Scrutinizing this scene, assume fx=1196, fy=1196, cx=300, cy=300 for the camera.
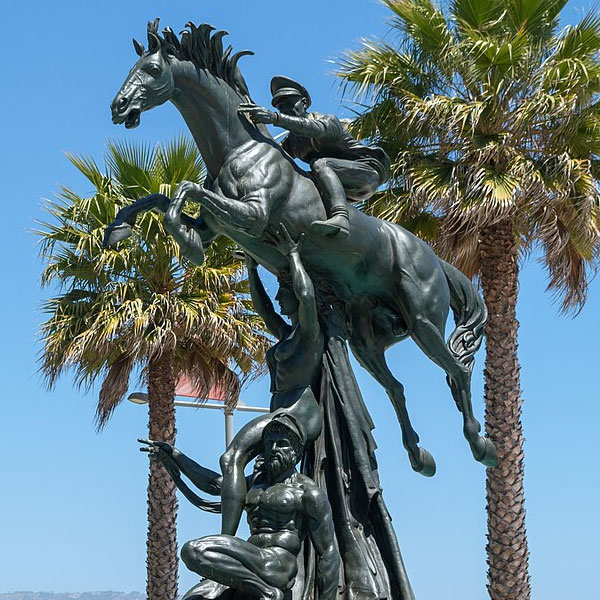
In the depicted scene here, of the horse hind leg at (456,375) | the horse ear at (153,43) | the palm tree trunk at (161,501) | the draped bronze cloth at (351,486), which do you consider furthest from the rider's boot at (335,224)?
A: the palm tree trunk at (161,501)

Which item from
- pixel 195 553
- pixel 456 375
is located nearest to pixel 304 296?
pixel 456 375

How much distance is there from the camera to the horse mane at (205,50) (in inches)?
313

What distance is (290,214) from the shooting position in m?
8.05

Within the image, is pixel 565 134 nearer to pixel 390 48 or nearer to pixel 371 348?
pixel 390 48

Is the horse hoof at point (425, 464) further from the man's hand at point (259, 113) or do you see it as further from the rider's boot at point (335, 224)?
the man's hand at point (259, 113)

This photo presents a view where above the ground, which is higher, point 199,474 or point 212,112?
point 212,112

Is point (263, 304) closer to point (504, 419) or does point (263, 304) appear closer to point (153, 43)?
point (153, 43)

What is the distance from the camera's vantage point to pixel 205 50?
8086 millimetres

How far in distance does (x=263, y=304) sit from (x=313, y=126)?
1348 mm

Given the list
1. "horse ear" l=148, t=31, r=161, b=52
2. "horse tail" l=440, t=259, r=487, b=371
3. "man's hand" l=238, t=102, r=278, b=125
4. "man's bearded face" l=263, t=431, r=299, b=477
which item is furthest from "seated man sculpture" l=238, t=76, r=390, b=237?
"man's bearded face" l=263, t=431, r=299, b=477

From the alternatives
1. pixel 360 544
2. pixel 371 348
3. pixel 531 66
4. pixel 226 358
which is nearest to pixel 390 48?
pixel 531 66

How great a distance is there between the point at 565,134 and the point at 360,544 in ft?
33.4

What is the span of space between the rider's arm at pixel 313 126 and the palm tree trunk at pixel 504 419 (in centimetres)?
821

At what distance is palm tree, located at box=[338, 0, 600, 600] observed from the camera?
53.0ft
